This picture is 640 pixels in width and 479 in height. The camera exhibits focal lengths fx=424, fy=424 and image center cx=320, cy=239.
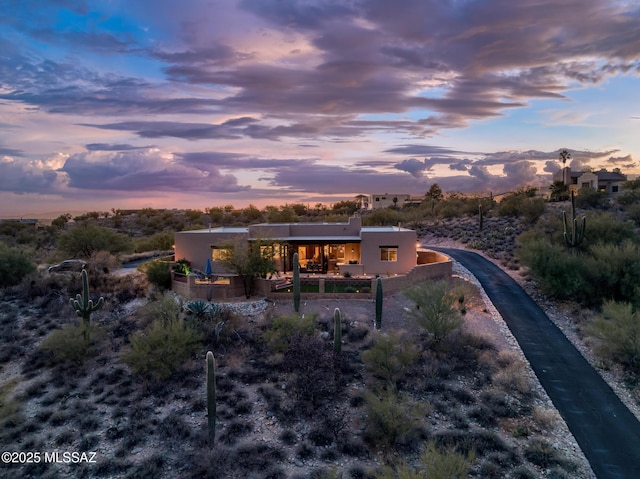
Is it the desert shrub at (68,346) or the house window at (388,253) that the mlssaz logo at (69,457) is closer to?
the desert shrub at (68,346)

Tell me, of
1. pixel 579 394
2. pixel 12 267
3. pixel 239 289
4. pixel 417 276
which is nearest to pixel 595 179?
pixel 417 276

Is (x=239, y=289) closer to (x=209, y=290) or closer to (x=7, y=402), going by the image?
(x=209, y=290)

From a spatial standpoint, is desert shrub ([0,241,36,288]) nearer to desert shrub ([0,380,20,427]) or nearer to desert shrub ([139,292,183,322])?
desert shrub ([139,292,183,322])

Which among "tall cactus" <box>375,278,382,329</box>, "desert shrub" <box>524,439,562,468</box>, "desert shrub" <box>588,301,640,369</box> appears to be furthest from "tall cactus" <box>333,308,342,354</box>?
"desert shrub" <box>588,301,640,369</box>

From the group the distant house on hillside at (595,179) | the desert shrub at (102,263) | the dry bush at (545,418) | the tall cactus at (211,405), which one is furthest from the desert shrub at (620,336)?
the distant house on hillside at (595,179)

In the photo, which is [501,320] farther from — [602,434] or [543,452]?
[543,452]

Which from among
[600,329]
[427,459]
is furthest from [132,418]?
[600,329]

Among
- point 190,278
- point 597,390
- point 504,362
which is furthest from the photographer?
point 190,278
